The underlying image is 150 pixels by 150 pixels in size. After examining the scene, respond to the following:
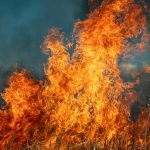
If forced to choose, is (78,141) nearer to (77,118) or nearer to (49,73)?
(77,118)

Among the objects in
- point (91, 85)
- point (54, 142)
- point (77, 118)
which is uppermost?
point (91, 85)

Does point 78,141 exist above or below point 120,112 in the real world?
below

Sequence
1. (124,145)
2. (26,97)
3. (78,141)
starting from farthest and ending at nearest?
1. (124,145)
2. (26,97)
3. (78,141)

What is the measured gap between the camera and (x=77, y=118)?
26234mm

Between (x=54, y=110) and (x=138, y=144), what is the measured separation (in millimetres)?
18551

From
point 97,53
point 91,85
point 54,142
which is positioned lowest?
point 54,142

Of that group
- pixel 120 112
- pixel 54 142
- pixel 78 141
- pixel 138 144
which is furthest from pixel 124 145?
pixel 54 142

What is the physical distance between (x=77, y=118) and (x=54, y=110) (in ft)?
6.12

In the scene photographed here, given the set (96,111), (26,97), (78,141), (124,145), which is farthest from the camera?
(124,145)

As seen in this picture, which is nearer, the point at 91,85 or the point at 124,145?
the point at 91,85

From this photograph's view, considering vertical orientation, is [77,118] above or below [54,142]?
above

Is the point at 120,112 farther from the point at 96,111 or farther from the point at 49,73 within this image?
the point at 49,73

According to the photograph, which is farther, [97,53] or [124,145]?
[124,145]

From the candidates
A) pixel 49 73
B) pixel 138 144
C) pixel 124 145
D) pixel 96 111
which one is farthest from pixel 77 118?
pixel 138 144
